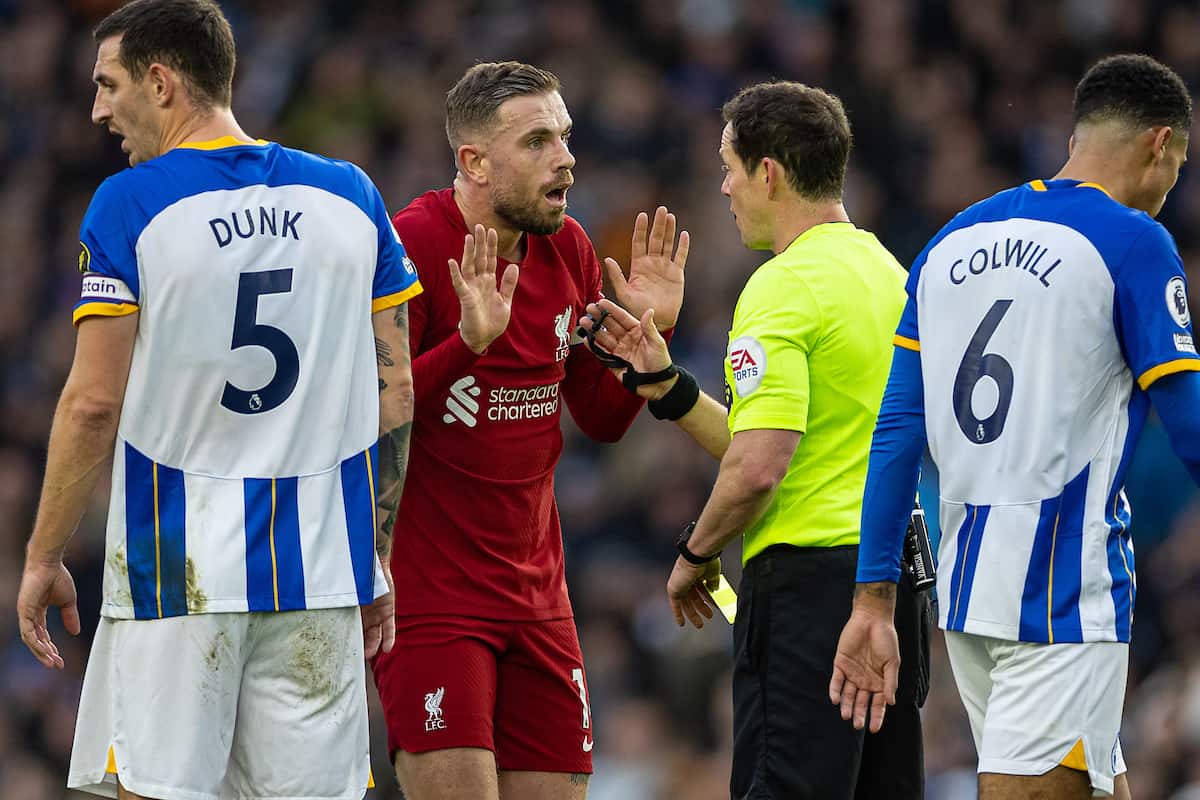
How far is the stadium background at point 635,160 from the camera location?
362 inches

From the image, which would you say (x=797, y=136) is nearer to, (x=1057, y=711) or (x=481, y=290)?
(x=481, y=290)

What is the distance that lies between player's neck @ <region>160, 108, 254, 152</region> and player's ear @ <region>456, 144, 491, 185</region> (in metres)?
1.06

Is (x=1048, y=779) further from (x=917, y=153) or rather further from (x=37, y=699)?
(x=917, y=153)

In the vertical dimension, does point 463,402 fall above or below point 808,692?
above

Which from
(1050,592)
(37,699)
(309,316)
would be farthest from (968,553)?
(37,699)

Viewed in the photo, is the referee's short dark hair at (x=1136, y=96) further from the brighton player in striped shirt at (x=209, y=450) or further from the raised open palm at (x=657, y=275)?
the brighton player in striped shirt at (x=209, y=450)

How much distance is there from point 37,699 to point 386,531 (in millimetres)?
5731

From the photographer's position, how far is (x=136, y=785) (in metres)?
4.16

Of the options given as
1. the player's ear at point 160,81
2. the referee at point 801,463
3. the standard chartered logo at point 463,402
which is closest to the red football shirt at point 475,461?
the standard chartered logo at point 463,402

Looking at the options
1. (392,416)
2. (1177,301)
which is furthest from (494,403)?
(1177,301)

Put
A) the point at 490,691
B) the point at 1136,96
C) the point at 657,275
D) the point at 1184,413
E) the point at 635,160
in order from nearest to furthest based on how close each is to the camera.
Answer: the point at 1184,413
the point at 1136,96
the point at 490,691
the point at 657,275
the point at 635,160

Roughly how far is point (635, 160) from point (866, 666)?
7651 mm

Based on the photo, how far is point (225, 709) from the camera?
426 centimetres

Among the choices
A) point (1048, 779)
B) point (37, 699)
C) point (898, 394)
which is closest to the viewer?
point (1048, 779)
